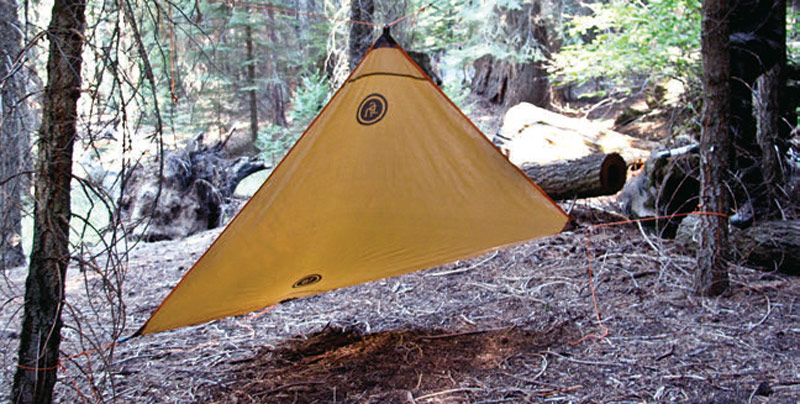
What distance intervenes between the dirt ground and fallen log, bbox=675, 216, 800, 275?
0.11 meters

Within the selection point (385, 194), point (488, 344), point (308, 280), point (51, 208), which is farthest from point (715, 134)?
point (51, 208)

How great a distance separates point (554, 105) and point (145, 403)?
10.8 meters

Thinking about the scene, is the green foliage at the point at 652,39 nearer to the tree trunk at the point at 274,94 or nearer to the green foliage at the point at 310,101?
the green foliage at the point at 310,101

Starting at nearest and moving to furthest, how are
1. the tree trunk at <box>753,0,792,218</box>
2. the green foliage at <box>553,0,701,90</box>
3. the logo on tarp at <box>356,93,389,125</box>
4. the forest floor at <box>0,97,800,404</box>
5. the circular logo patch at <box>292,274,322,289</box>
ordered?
1. the forest floor at <box>0,97,800,404</box>
2. the circular logo patch at <box>292,274,322,289</box>
3. the logo on tarp at <box>356,93,389,125</box>
4. the tree trunk at <box>753,0,792,218</box>
5. the green foliage at <box>553,0,701,90</box>

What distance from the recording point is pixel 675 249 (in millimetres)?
4215

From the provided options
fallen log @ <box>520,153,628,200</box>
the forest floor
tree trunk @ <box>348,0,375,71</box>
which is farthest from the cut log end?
tree trunk @ <box>348,0,375,71</box>

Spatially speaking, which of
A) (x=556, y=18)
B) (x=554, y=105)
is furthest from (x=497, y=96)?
(x=556, y=18)

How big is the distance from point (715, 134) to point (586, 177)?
1.09 meters

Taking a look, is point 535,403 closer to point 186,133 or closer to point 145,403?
point 145,403

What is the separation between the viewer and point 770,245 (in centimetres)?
366

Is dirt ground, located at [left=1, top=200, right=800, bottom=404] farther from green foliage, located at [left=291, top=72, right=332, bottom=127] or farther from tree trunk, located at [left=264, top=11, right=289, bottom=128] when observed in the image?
tree trunk, located at [left=264, top=11, right=289, bottom=128]

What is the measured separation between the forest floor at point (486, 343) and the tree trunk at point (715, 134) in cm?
37

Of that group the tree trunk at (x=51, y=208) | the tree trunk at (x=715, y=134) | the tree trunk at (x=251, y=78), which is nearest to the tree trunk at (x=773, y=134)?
the tree trunk at (x=715, y=134)

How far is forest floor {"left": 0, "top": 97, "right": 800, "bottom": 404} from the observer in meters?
2.39
